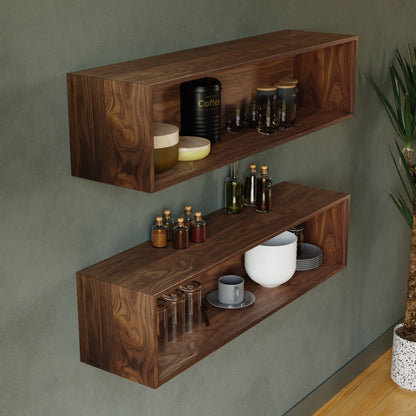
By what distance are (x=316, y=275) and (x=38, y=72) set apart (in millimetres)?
1460

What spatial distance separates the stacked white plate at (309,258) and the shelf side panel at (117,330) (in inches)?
40.1

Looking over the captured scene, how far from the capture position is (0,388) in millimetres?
1805

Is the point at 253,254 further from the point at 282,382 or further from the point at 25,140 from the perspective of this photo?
the point at 25,140

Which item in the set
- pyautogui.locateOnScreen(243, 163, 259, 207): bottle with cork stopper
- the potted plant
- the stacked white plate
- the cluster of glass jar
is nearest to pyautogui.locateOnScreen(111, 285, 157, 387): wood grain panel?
the cluster of glass jar

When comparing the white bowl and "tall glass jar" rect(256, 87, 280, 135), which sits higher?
"tall glass jar" rect(256, 87, 280, 135)

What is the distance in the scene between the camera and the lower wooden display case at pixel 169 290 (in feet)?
6.15

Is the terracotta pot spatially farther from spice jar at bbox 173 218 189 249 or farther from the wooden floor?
spice jar at bbox 173 218 189 249

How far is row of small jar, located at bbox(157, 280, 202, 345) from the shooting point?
2.16m

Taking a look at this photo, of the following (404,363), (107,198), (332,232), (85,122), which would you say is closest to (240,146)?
(107,198)

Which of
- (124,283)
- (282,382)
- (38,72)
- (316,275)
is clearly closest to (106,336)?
(124,283)

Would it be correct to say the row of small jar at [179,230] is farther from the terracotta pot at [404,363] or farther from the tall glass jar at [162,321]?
the terracotta pot at [404,363]

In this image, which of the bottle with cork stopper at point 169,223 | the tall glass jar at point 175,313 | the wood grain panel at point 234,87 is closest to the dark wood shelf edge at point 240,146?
the wood grain panel at point 234,87

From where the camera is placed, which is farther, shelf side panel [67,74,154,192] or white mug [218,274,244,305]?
white mug [218,274,244,305]

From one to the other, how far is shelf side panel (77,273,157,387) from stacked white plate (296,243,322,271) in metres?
1.02
